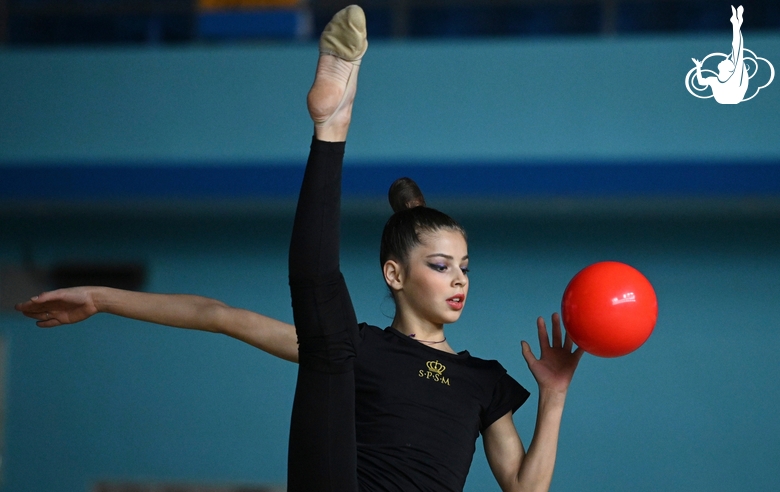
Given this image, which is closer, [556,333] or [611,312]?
[611,312]

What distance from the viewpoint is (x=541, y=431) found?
83.0 inches

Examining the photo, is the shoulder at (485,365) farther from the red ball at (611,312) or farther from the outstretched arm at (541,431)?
the red ball at (611,312)

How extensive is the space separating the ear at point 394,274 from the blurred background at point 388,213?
1929 mm

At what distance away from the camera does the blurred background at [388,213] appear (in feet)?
13.5

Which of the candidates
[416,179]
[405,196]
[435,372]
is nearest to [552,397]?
[435,372]

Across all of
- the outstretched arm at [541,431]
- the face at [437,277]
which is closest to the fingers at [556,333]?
the outstretched arm at [541,431]

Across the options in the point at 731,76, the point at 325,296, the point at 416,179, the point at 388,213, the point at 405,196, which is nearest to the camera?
the point at 325,296

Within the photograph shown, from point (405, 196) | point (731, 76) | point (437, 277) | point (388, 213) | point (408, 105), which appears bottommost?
Answer: point (437, 277)

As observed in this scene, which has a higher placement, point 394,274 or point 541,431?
point 394,274

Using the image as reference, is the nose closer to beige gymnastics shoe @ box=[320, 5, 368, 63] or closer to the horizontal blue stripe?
beige gymnastics shoe @ box=[320, 5, 368, 63]

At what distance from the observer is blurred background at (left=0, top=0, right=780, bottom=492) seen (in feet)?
13.5

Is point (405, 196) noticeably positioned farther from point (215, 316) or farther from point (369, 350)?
point (215, 316)

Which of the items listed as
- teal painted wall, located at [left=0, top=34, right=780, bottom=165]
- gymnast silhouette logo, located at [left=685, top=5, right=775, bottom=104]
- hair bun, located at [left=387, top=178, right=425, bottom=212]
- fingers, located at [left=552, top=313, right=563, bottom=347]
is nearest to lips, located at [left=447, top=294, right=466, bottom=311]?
fingers, located at [left=552, top=313, right=563, bottom=347]

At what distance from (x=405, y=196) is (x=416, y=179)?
175 centimetres
